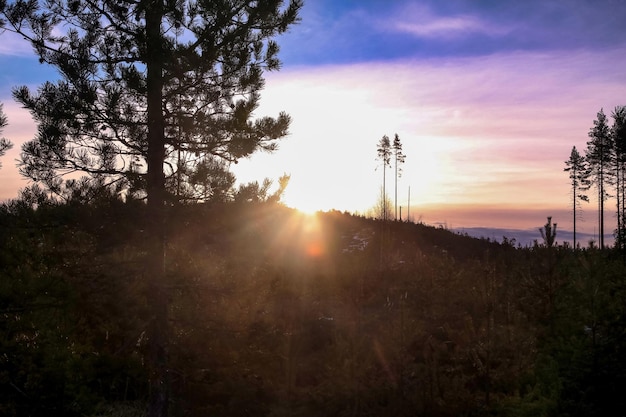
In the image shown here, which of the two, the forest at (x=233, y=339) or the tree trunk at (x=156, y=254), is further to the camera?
the tree trunk at (x=156, y=254)

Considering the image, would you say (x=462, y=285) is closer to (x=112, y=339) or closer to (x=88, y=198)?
(x=112, y=339)

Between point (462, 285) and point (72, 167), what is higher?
point (72, 167)

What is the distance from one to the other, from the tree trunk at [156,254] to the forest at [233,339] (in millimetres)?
178

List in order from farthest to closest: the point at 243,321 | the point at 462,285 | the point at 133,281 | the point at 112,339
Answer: the point at 462,285
the point at 112,339
the point at 243,321
the point at 133,281

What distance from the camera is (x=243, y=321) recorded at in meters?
7.91

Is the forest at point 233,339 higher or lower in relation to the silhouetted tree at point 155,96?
lower

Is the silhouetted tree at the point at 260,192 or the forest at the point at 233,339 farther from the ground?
the silhouetted tree at the point at 260,192

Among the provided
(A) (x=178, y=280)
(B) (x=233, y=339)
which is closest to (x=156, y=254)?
(A) (x=178, y=280)

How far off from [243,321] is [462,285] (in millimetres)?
8051

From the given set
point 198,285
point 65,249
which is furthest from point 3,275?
point 198,285

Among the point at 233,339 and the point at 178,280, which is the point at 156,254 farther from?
the point at 233,339

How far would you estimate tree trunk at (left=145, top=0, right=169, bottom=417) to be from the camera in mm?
6926

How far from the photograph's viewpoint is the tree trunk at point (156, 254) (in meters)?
6.93

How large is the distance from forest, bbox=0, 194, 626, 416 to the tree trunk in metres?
0.18
